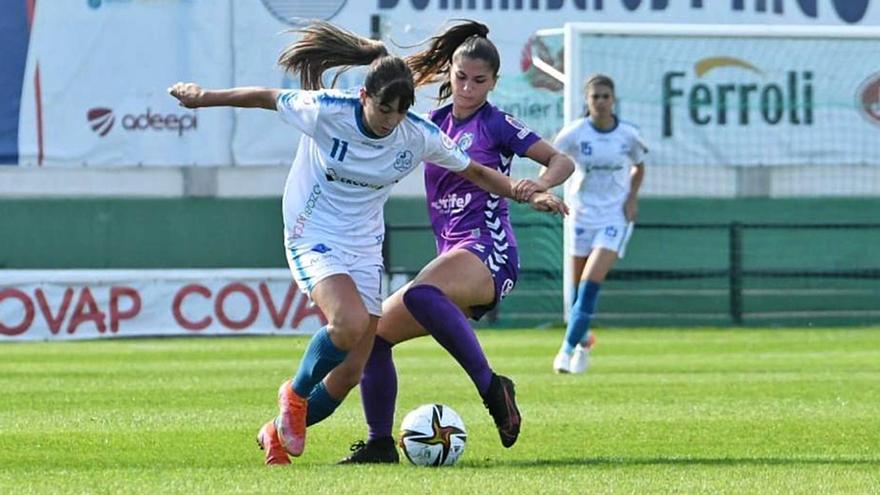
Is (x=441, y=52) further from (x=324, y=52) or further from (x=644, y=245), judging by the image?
(x=644, y=245)

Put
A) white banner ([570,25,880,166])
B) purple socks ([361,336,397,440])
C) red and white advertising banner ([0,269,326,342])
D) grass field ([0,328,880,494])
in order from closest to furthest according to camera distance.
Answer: grass field ([0,328,880,494]) < purple socks ([361,336,397,440]) < red and white advertising banner ([0,269,326,342]) < white banner ([570,25,880,166])

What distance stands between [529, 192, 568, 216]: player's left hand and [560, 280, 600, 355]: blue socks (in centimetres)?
614

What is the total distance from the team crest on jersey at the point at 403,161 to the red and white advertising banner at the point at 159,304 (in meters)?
11.8

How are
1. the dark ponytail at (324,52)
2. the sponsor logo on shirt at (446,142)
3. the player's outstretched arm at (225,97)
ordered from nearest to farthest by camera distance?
the player's outstretched arm at (225,97), the sponsor logo on shirt at (446,142), the dark ponytail at (324,52)

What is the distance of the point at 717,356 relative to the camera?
16266 millimetres

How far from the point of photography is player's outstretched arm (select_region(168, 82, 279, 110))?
25.4ft

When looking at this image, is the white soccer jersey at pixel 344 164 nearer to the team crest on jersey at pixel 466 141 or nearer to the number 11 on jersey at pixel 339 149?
the number 11 on jersey at pixel 339 149

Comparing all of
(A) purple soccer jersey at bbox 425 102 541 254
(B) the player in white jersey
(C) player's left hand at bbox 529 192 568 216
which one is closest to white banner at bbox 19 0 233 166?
(B) the player in white jersey

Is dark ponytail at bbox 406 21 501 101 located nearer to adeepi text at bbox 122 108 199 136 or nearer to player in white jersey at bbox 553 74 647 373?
player in white jersey at bbox 553 74 647 373

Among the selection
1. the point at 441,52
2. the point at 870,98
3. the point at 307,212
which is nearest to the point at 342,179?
the point at 307,212

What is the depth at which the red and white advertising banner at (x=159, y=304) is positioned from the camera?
19359mm

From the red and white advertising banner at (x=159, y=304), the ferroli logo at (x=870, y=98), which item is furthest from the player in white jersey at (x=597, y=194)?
the ferroli logo at (x=870, y=98)

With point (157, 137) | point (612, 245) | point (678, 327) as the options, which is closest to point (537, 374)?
point (612, 245)

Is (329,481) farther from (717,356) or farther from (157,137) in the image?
(157,137)
